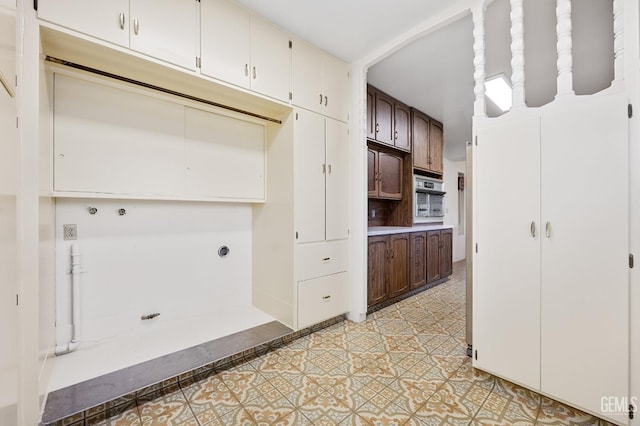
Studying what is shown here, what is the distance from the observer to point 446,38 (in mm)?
2385

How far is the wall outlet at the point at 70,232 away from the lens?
6.06 ft

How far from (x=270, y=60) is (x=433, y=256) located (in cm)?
344

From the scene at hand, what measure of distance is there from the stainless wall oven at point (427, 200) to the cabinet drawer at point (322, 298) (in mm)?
1821

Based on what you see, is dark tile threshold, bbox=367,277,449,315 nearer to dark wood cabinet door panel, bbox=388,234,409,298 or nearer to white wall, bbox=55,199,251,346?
dark wood cabinet door panel, bbox=388,234,409,298

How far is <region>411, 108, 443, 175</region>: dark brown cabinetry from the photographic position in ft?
13.4

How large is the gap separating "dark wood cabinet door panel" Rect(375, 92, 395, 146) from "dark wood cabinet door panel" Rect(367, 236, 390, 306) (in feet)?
4.28

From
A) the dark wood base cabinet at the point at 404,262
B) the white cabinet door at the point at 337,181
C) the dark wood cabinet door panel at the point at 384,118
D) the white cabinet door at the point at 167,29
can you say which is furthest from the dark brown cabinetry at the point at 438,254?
the white cabinet door at the point at 167,29

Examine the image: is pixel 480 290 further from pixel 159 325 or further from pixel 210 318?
pixel 159 325

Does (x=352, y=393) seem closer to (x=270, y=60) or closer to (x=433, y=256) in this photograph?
(x=270, y=60)

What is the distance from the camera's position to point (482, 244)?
72.6 inches

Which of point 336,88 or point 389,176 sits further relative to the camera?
point 389,176

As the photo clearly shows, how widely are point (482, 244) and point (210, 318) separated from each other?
2320 millimetres

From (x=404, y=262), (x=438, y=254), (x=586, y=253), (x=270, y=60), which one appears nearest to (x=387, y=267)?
(x=404, y=262)

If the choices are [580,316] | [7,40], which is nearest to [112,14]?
[7,40]
